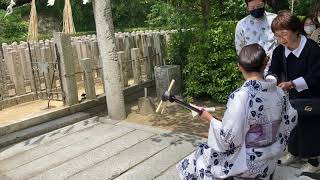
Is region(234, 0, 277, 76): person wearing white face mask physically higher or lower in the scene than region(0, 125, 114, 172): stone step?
higher

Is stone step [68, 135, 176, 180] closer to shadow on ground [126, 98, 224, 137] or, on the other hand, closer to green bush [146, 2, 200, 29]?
shadow on ground [126, 98, 224, 137]

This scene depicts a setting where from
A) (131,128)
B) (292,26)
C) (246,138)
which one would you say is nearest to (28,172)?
(131,128)

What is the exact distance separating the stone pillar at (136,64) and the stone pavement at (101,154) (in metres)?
1.81

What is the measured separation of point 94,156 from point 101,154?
0.09 metres

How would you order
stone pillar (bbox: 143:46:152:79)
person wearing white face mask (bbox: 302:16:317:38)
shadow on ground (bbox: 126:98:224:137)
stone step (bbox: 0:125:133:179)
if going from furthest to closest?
1. stone pillar (bbox: 143:46:152:79)
2. shadow on ground (bbox: 126:98:224:137)
3. stone step (bbox: 0:125:133:179)
4. person wearing white face mask (bbox: 302:16:317:38)

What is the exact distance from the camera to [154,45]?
8.47 meters

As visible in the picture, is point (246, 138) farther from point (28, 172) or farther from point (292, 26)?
point (28, 172)

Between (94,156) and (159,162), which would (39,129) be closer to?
(94,156)

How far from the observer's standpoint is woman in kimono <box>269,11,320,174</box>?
339 cm

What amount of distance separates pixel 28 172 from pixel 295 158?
296 cm

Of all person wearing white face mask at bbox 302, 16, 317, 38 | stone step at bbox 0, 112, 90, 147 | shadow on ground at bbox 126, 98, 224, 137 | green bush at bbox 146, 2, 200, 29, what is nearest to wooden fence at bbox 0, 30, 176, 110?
stone step at bbox 0, 112, 90, 147

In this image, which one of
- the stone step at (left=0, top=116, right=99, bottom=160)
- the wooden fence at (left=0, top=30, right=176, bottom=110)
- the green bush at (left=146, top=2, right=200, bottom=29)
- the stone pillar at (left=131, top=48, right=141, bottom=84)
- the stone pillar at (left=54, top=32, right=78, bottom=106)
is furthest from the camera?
the green bush at (left=146, top=2, right=200, bottom=29)

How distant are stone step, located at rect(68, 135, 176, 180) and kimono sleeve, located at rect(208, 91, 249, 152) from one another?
2.05 m

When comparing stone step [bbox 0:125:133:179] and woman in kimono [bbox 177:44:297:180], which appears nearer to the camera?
woman in kimono [bbox 177:44:297:180]
